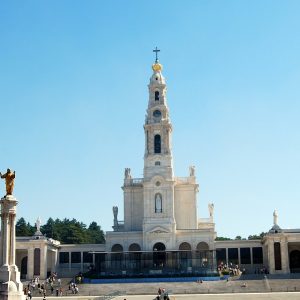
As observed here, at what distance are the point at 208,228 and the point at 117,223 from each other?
12953 millimetres

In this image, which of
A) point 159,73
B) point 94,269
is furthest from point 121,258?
point 159,73

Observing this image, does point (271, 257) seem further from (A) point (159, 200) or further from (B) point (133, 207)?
(B) point (133, 207)

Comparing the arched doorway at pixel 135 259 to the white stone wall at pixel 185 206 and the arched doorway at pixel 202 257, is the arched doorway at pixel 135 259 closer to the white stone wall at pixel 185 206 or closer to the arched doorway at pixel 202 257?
the arched doorway at pixel 202 257

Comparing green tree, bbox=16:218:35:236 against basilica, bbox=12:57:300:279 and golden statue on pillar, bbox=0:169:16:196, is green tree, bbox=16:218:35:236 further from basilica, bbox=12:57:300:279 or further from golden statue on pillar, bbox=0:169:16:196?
golden statue on pillar, bbox=0:169:16:196

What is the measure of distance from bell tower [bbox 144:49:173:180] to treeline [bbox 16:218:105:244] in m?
45.2

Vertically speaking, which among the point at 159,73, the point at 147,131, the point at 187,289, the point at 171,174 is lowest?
the point at 187,289

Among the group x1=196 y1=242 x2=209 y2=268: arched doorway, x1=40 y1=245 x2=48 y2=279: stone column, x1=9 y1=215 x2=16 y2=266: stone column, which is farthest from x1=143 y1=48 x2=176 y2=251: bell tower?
x1=9 y1=215 x2=16 y2=266: stone column

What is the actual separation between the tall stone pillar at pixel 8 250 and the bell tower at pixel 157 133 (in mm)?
52784

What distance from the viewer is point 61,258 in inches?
3671

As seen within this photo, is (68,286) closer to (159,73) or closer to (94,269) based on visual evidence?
(94,269)

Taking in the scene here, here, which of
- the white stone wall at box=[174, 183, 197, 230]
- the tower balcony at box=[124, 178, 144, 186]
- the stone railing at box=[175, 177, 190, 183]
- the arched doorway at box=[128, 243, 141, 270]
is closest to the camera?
the arched doorway at box=[128, 243, 141, 270]

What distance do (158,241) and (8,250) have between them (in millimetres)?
50275

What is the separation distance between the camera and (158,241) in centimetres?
8656

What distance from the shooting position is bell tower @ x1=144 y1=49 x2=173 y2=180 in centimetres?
9031
